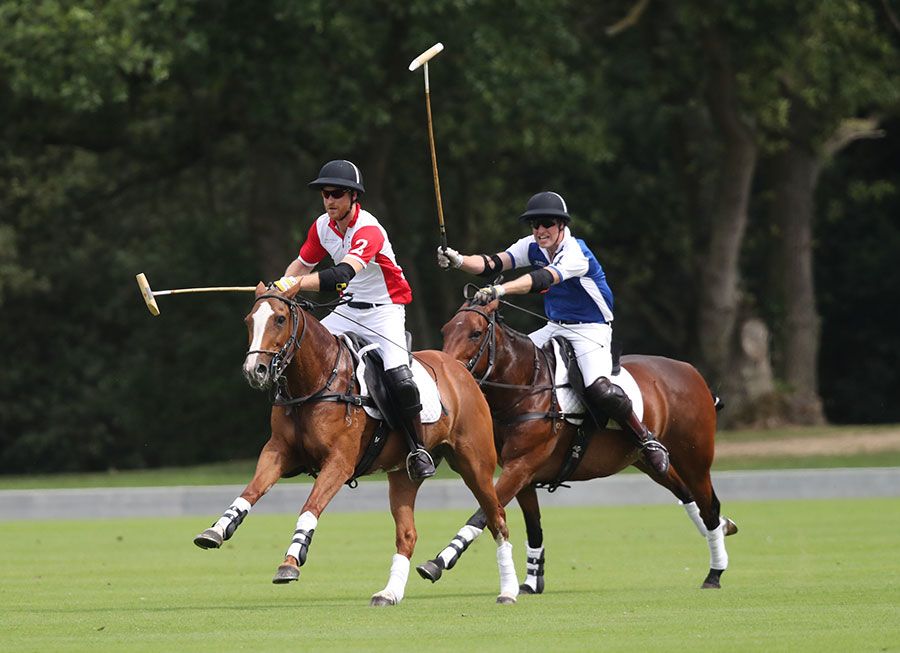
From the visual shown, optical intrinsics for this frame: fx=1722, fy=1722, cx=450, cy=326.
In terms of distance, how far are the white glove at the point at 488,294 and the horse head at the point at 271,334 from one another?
55.2 inches

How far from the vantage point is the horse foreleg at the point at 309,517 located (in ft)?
27.4

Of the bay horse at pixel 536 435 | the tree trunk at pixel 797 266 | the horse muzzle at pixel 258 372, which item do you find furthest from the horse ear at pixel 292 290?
the tree trunk at pixel 797 266

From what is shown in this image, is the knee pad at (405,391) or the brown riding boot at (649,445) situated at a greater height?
the knee pad at (405,391)

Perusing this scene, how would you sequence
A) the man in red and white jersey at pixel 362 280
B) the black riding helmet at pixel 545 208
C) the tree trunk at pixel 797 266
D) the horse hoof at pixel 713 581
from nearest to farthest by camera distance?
the man in red and white jersey at pixel 362 280, the horse hoof at pixel 713 581, the black riding helmet at pixel 545 208, the tree trunk at pixel 797 266

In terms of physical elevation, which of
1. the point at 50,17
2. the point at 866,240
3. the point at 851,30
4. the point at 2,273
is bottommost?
the point at 866,240

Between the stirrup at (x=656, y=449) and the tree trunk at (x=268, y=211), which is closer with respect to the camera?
the stirrup at (x=656, y=449)

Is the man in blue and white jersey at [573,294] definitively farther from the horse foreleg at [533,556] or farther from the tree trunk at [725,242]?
the tree trunk at [725,242]

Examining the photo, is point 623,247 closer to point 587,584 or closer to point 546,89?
point 546,89

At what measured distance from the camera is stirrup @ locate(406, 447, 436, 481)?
937cm

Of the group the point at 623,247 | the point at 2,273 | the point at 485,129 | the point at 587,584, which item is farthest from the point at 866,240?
the point at 587,584

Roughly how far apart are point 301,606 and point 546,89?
1640 centimetres

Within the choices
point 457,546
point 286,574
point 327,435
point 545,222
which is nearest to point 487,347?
point 545,222

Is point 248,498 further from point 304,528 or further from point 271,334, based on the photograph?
point 271,334

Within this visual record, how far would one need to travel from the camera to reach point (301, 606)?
31.2 feet
